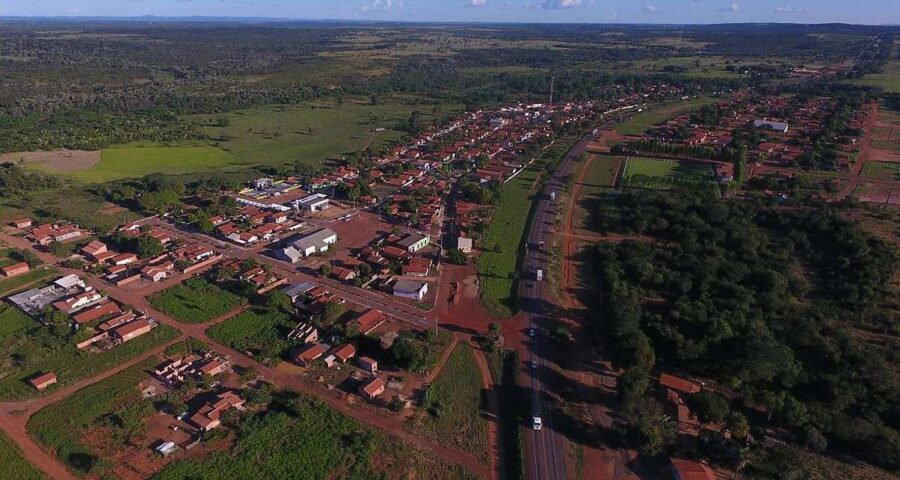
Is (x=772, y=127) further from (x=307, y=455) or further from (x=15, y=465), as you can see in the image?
(x=15, y=465)

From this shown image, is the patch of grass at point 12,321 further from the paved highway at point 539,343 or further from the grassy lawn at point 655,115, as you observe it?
the grassy lawn at point 655,115

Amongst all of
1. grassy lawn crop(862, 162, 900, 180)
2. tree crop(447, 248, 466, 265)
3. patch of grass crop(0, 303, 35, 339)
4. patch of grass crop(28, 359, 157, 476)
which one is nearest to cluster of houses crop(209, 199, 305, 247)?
patch of grass crop(0, 303, 35, 339)

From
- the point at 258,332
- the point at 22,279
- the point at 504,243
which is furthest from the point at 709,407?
the point at 22,279

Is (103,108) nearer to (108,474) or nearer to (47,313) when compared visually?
(47,313)

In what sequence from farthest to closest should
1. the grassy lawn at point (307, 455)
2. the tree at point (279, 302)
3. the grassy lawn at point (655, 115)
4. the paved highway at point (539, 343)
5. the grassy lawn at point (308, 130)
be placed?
the grassy lawn at point (655, 115) < the grassy lawn at point (308, 130) < the tree at point (279, 302) < the paved highway at point (539, 343) < the grassy lawn at point (307, 455)

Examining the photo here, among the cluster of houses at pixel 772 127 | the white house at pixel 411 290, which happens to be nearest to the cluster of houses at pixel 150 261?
the white house at pixel 411 290

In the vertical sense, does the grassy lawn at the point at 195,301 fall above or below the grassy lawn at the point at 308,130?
below
